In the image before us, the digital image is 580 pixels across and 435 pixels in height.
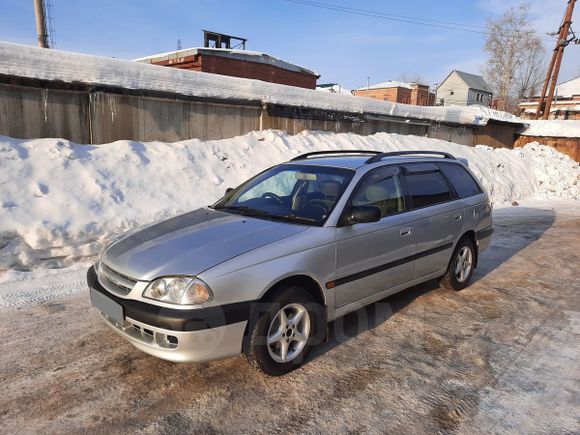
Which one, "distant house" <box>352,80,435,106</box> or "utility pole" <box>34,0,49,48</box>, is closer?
"utility pole" <box>34,0,49,48</box>

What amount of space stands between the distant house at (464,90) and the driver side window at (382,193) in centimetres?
5576

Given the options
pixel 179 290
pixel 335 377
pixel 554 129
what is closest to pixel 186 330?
pixel 179 290

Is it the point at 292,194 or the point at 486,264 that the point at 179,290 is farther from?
the point at 486,264

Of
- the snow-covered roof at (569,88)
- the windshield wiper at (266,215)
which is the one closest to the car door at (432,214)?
the windshield wiper at (266,215)

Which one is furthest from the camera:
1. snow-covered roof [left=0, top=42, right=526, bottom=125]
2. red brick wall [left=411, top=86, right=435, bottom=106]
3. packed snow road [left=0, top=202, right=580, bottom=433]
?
red brick wall [left=411, top=86, right=435, bottom=106]

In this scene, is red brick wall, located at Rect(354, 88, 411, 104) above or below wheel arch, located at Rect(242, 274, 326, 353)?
above

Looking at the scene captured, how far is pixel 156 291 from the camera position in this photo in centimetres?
276

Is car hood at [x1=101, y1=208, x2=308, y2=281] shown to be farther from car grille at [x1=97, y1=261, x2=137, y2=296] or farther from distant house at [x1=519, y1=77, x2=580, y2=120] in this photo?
distant house at [x1=519, y1=77, x2=580, y2=120]

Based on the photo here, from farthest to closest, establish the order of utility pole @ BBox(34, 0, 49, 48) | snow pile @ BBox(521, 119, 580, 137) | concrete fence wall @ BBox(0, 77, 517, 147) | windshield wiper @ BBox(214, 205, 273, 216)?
snow pile @ BBox(521, 119, 580, 137), utility pole @ BBox(34, 0, 49, 48), concrete fence wall @ BBox(0, 77, 517, 147), windshield wiper @ BBox(214, 205, 273, 216)

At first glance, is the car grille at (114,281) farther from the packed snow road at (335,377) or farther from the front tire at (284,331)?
the front tire at (284,331)

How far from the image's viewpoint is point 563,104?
47.4 meters

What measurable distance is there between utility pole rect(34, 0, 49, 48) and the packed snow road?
11.2 meters

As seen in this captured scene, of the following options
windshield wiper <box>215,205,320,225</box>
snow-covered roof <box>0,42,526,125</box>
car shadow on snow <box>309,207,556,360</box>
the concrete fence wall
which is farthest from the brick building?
windshield wiper <box>215,205,320,225</box>

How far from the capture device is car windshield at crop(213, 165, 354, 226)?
11.7ft
